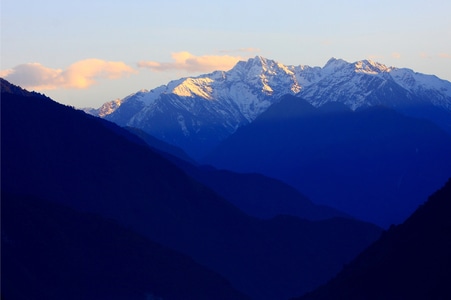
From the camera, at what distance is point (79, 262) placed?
183750mm

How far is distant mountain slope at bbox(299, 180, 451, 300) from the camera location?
124 m

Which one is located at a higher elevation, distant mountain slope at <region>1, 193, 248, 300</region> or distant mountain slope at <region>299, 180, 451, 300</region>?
distant mountain slope at <region>299, 180, 451, 300</region>

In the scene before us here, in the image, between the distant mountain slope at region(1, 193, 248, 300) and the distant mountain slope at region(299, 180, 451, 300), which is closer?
→ the distant mountain slope at region(299, 180, 451, 300)

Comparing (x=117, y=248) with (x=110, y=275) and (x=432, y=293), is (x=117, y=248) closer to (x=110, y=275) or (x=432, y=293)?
(x=110, y=275)

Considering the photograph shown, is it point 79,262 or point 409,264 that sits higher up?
point 409,264

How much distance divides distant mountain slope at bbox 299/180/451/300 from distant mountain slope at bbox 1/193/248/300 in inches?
1519

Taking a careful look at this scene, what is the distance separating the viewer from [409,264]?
131 metres

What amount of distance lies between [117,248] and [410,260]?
7173 cm

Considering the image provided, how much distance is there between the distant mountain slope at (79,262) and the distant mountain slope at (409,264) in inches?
1519

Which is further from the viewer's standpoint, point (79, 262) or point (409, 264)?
point (79, 262)

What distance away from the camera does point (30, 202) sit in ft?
620

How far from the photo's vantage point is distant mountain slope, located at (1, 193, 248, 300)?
172000 mm

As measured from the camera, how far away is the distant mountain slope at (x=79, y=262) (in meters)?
172

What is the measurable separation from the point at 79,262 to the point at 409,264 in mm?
66373
